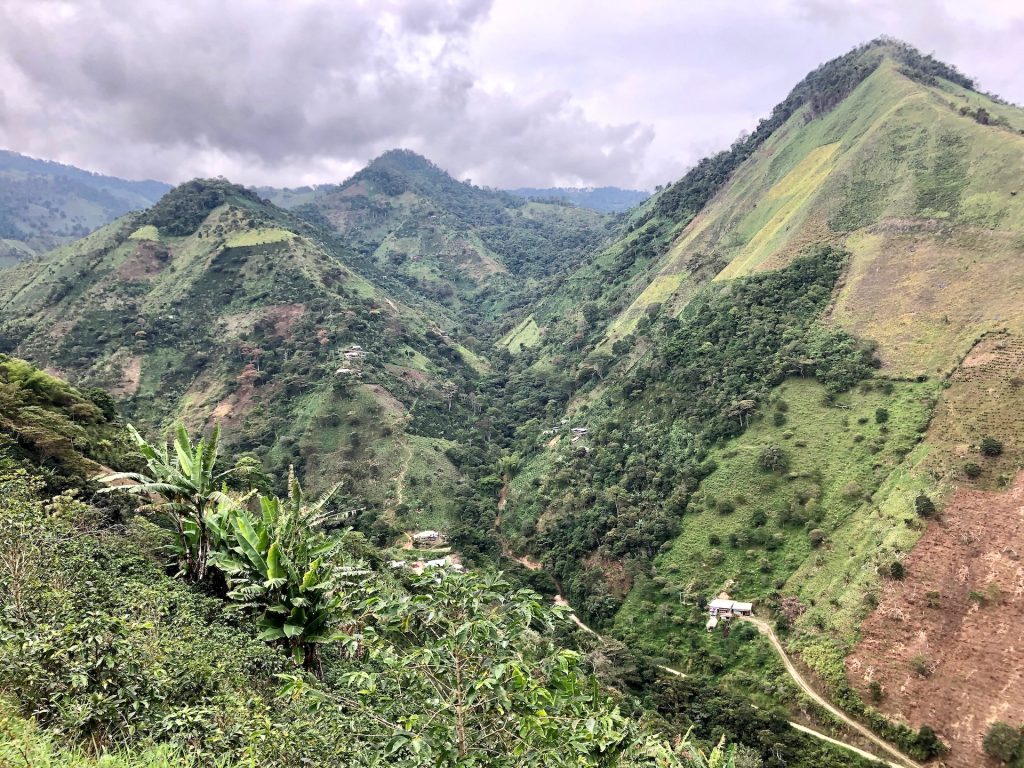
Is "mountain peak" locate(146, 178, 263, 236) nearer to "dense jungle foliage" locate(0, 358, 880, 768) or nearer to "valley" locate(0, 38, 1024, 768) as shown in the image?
"valley" locate(0, 38, 1024, 768)

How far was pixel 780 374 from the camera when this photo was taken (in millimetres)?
52719

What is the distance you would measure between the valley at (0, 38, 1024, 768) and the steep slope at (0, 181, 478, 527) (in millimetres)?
579

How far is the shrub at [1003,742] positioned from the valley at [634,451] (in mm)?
207

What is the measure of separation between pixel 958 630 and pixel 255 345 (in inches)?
3444

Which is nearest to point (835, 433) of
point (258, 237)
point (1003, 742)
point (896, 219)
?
point (1003, 742)

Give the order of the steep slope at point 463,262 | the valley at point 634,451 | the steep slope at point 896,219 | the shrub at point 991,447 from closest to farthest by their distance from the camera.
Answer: the valley at point 634,451
the shrub at point 991,447
the steep slope at point 896,219
the steep slope at point 463,262

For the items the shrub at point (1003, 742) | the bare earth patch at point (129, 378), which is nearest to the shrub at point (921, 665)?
the shrub at point (1003, 742)

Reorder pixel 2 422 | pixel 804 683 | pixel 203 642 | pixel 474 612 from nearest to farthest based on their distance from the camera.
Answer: pixel 474 612 → pixel 203 642 → pixel 2 422 → pixel 804 683

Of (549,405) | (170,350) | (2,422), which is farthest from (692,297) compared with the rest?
(170,350)

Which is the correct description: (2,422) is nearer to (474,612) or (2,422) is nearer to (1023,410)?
(474,612)

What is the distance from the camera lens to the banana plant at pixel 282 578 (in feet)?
36.4

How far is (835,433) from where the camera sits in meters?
45.8

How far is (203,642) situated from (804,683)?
3578 cm

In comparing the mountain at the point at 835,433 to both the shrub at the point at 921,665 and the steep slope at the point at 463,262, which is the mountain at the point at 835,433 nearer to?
the shrub at the point at 921,665
